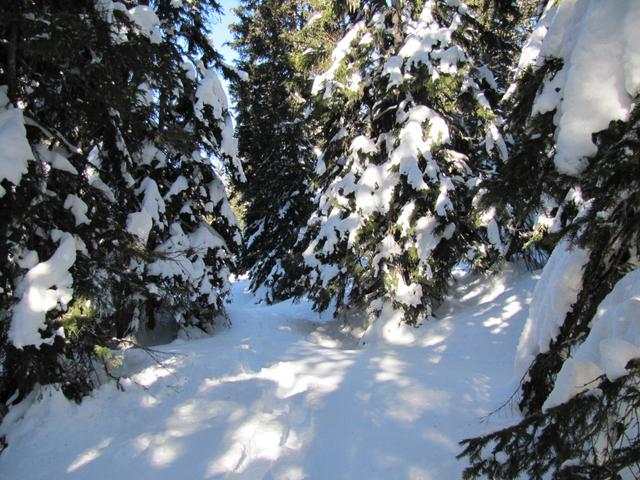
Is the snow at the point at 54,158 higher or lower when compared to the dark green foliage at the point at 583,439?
higher

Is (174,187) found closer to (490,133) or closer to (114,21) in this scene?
(114,21)

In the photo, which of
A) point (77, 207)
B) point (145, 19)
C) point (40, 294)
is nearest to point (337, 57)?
point (145, 19)

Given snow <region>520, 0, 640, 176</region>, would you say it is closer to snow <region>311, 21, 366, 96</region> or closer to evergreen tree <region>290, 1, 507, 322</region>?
evergreen tree <region>290, 1, 507, 322</region>

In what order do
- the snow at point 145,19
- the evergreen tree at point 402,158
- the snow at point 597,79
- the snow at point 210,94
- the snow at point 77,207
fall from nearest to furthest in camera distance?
the snow at point 597,79 < the snow at point 77,207 < the snow at point 145,19 < the evergreen tree at point 402,158 < the snow at point 210,94

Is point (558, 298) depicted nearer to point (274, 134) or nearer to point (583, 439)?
point (583, 439)

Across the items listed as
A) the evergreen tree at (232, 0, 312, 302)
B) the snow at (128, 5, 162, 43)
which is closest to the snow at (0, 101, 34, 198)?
the snow at (128, 5, 162, 43)

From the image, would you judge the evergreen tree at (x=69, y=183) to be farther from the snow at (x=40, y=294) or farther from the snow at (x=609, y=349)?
the snow at (x=609, y=349)

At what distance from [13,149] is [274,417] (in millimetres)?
3955

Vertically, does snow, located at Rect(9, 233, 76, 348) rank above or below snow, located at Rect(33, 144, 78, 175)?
below

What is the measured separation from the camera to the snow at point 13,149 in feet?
13.9

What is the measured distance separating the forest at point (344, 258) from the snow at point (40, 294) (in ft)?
→ 0.09

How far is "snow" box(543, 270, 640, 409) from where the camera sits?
174 centimetres

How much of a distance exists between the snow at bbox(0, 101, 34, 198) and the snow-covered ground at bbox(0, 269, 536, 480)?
102 inches

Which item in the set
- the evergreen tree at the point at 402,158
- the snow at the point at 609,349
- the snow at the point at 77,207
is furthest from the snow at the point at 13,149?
the evergreen tree at the point at 402,158
